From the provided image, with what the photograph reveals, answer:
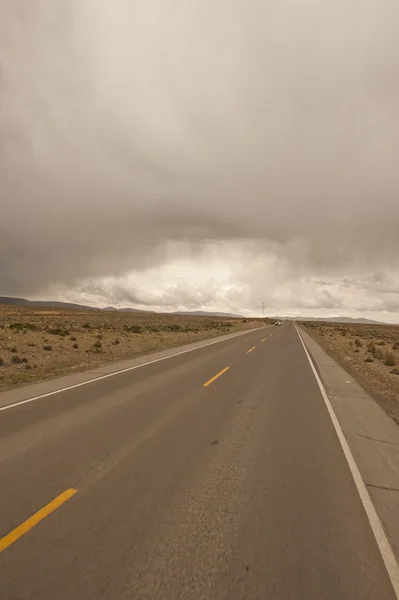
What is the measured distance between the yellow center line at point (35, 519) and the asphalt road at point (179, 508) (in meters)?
0.02

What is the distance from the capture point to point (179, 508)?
4.34 m

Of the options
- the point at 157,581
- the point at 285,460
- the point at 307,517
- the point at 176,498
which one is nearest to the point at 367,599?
the point at 307,517

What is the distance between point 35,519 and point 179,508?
158 centimetres

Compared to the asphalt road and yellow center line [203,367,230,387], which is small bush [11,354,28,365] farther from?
yellow center line [203,367,230,387]

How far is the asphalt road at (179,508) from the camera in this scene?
125 inches

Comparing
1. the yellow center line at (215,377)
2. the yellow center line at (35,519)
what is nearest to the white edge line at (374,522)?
the yellow center line at (35,519)

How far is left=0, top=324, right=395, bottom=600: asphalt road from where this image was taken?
10.4 ft

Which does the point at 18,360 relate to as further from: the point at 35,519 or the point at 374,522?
the point at 374,522

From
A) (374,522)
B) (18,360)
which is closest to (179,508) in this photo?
(374,522)

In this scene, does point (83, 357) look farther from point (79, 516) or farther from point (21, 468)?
point (79, 516)

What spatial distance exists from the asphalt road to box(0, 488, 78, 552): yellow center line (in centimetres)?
2

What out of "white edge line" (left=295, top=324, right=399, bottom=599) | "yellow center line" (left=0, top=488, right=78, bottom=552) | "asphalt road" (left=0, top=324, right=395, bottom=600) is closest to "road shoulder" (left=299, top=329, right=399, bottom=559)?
"white edge line" (left=295, top=324, right=399, bottom=599)

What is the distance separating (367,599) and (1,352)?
18552 mm

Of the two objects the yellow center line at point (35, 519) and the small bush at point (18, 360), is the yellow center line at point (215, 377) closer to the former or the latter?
the yellow center line at point (35, 519)
